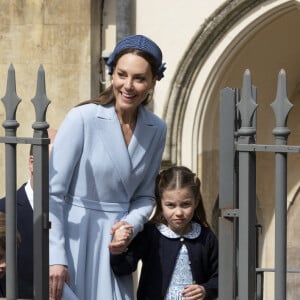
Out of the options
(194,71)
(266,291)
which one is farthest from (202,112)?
(266,291)

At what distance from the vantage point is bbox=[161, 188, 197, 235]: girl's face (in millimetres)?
5281

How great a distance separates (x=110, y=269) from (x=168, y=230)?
31 cm

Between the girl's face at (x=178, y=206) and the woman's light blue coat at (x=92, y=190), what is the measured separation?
0.14m

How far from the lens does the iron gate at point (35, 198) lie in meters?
4.78

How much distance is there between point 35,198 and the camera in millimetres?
4812

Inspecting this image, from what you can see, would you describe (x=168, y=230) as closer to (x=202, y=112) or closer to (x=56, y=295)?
(x=56, y=295)

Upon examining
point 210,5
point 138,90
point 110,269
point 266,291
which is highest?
point 210,5

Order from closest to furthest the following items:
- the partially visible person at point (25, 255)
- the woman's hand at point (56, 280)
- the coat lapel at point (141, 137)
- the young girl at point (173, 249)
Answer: the woman's hand at point (56, 280) → the coat lapel at point (141, 137) → the young girl at point (173, 249) → the partially visible person at point (25, 255)

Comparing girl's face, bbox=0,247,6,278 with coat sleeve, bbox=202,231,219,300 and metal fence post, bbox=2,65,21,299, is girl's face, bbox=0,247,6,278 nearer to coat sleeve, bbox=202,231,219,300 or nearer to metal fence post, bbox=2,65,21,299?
metal fence post, bbox=2,65,21,299

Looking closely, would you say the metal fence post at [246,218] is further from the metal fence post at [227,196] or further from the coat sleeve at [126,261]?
the coat sleeve at [126,261]

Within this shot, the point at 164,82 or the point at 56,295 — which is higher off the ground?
the point at 164,82

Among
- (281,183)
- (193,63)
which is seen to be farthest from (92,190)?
(193,63)

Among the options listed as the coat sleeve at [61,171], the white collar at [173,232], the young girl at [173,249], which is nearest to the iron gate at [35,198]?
the coat sleeve at [61,171]

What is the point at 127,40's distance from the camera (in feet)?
16.8
